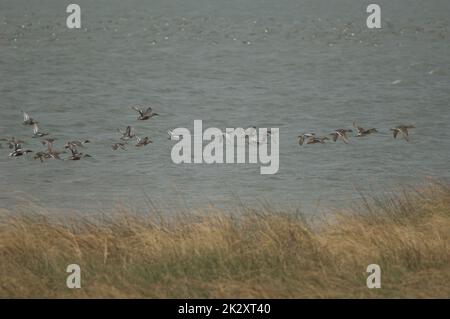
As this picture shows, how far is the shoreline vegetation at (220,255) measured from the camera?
10094mm

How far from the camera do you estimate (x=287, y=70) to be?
37500 millimetres

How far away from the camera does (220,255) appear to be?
10805 millimetres

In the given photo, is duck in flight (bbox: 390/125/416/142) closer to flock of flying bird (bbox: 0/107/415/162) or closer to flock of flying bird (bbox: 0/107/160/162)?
flock of flying bird (bbox: 0/107/415/162)

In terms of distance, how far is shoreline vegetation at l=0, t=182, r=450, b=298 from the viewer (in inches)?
397

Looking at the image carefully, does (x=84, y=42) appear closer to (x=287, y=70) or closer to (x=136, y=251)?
(x=287, y=70)

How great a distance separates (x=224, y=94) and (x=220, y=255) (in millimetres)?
20519

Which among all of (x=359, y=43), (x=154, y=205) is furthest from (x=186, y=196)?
(x=359, y=43)

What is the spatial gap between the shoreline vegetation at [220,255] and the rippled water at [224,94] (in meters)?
1.87

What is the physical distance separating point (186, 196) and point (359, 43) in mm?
28976

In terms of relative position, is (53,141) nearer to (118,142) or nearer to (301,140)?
(118,142)

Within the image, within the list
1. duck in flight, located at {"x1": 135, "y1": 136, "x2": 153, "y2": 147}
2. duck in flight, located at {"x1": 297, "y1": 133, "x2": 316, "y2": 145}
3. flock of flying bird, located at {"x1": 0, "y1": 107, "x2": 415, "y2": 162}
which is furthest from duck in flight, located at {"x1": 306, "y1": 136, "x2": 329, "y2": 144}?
duck in flight, located at {"x1": 135, "y1": 136, "x2": 153, "y2": 147}

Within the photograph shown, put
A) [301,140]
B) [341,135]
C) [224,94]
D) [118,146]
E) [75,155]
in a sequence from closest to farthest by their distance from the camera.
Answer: [75,155]
[118,146]
[301,140]
[341,135]
[224,94]

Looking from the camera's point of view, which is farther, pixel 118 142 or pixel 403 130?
pixel 118 142

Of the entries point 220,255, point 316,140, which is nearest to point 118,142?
point 316,140
